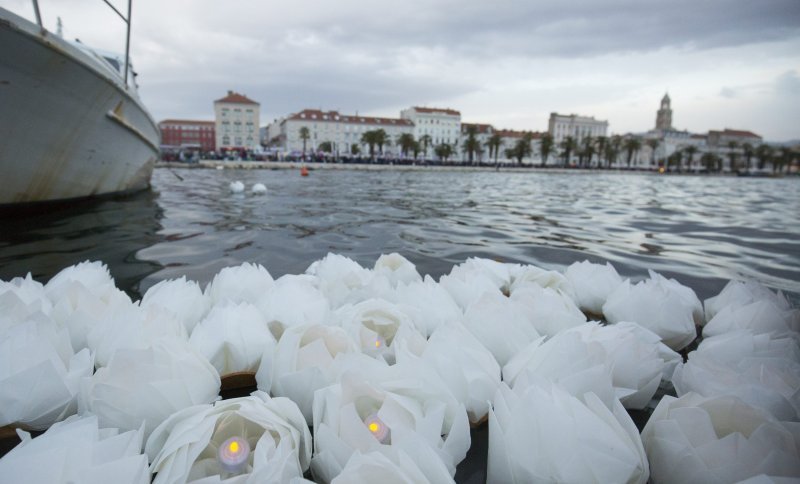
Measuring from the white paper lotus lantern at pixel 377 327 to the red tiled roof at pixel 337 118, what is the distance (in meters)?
102

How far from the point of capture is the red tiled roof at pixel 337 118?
3920 inches

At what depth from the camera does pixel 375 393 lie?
4.12 ft

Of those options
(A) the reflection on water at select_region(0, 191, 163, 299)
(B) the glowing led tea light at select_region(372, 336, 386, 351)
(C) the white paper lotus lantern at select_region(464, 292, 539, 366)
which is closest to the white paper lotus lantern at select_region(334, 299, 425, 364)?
(B) the glowing led tea light at select_region(372, 336, 386, 351)

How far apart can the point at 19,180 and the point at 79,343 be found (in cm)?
587

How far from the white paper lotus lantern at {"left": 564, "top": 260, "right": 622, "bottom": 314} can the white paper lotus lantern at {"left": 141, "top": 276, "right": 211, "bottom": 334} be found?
245cm

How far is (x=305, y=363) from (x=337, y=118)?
106337 mm

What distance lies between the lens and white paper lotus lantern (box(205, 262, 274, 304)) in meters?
2.40

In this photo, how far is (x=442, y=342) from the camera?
151 centimetres

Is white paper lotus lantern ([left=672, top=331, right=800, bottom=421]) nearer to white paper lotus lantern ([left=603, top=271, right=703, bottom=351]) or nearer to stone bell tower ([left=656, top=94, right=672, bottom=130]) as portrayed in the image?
white paper lotus lantern ([left=603, top=271, right=703, bottom=351])

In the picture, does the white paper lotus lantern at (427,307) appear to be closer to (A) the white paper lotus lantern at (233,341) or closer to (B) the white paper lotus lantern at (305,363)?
(B) the white paper lotus lantern at (305,363)

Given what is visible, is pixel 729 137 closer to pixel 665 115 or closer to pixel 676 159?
pixel 665 115

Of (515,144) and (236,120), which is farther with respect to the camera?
(515,144)

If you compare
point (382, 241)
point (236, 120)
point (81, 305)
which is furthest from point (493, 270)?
point (236, 120)

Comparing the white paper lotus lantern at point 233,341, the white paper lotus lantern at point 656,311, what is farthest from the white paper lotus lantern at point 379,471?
the white paper lotus lantern at point 656,311
